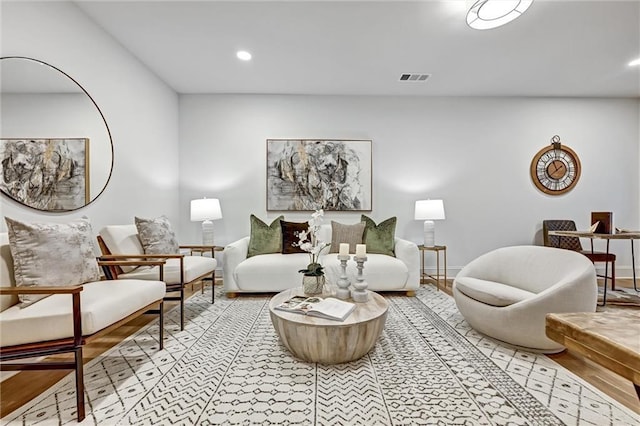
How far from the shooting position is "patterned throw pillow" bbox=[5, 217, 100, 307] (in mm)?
1697

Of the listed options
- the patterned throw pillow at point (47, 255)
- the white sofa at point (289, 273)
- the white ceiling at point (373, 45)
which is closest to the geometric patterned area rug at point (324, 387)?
the patterned throw pillow at point (47, 255)

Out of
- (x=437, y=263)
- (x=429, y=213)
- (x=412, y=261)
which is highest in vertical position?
(x=429, y=213)

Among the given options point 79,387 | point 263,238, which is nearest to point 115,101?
point 263,238

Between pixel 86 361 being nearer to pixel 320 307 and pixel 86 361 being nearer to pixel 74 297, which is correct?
pixel 74 297

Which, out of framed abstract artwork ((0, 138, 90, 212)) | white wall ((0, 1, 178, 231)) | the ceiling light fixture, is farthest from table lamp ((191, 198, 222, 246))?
the ceiling light fixture

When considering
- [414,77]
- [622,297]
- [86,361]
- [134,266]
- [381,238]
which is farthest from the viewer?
[381,238]

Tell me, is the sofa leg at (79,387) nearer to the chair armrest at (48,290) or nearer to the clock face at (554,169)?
the chair armrest at (48,290)

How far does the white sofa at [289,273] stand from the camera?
3416 millimetres

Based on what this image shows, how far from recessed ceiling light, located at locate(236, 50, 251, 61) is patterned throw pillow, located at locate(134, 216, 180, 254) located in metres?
1.95

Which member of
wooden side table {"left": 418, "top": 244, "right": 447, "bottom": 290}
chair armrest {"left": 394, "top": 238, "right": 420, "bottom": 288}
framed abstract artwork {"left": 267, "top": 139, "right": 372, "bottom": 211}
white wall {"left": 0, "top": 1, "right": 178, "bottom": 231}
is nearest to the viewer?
white wall {"left": 0, "top": 1, "right": 178, "bottom": 231}

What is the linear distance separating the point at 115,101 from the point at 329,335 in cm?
303

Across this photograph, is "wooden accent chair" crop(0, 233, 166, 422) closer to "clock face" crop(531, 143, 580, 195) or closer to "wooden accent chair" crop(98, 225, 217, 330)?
"wooden accent chair" crop(98, 225, 217, 330)

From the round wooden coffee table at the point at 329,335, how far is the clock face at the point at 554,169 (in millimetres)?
3982

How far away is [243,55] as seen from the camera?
3232mm
